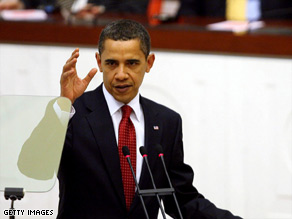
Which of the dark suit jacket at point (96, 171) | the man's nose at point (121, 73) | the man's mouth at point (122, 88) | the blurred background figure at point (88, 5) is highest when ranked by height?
the blurred background figure at point (88, 5)

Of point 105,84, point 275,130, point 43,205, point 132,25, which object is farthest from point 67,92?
point 275,130

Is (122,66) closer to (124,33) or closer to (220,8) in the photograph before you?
(124,33)

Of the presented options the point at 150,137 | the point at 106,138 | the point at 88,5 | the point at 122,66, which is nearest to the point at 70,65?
the point at 122,66

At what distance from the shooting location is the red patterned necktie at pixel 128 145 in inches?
93.2

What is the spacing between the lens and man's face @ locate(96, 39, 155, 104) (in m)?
2.30

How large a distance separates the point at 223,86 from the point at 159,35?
0.50 m

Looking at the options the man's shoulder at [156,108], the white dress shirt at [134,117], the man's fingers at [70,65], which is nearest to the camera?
the man's fingers at [70,65]

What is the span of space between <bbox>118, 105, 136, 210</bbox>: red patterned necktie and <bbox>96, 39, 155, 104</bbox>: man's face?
0.08 meters

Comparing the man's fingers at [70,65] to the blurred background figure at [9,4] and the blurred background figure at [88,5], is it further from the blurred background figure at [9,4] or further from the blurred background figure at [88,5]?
the blurred background figure at [9,4]

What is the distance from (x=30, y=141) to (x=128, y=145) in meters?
0.45

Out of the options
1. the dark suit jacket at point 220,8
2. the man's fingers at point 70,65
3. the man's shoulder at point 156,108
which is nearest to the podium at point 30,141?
the man's fingers at point 70,65

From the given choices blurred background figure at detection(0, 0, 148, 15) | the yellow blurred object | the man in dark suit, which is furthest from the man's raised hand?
the yellow blurred object

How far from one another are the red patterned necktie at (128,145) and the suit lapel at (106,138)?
0.09ft

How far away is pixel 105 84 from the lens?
2.40 metres
